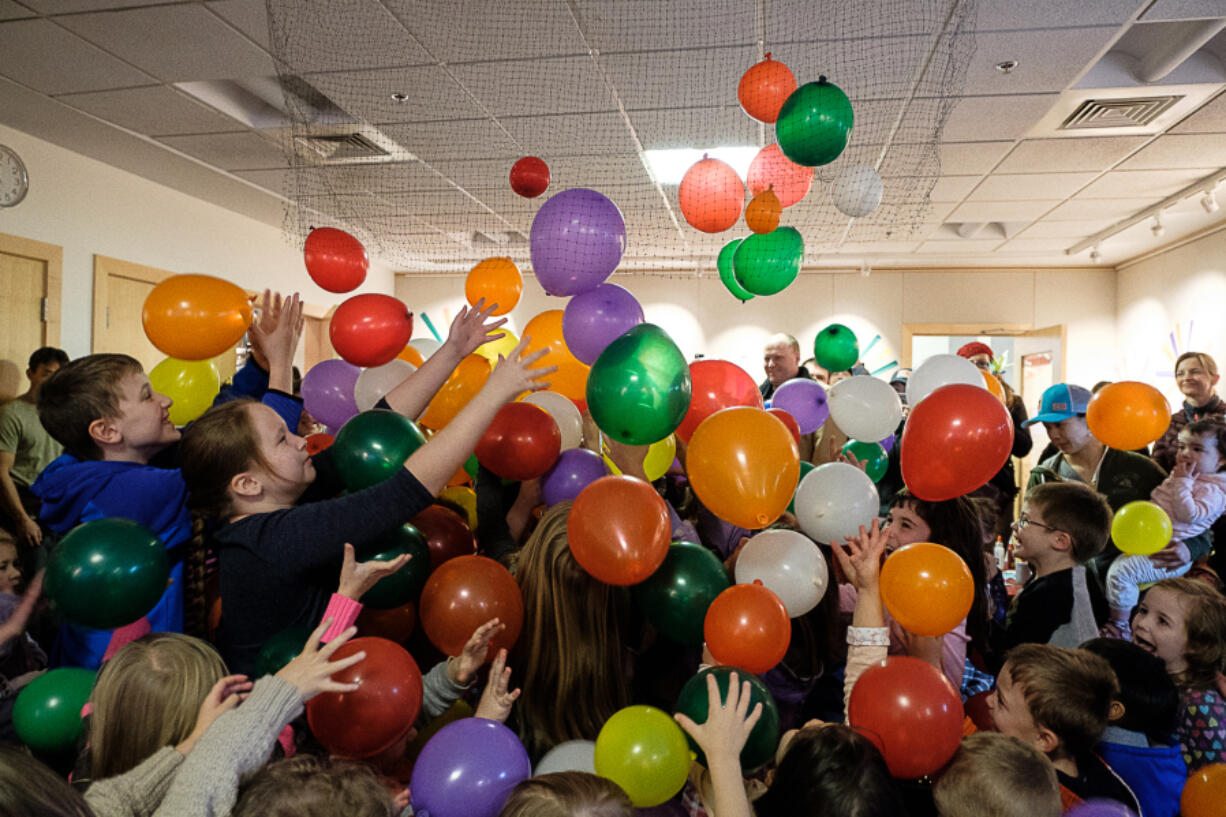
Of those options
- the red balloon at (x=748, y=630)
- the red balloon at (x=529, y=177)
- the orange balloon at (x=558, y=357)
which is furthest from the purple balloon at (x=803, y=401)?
the red balloon at (x=748, y=630)

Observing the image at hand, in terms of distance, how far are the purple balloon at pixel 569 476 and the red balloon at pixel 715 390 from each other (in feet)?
0.82

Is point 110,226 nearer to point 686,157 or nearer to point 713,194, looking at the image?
point 686,157

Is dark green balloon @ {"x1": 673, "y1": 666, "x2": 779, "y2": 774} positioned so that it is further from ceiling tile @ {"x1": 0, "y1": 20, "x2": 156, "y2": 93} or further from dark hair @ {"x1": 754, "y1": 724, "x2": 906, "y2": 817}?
ceiling tile @ {"x1": 0, "y1": 20, "x2": 156, "y2": 93}

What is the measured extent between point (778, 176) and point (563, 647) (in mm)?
1873

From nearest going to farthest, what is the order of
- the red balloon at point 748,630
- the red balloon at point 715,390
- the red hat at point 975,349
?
the red balloon at point 748,630 < the red balloon at point 715,390 < the red hat at point 975,349

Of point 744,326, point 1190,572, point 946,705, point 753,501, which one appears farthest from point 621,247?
point 744,326

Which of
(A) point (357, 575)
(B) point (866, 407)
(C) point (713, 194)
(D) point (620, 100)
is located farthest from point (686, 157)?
(A) point (357, 575)

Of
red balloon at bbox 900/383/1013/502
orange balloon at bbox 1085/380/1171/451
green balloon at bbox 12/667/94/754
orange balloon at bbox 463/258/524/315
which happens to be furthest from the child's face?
green balloon at bbox 12/667/94/754

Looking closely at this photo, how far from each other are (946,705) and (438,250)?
20.8 ft

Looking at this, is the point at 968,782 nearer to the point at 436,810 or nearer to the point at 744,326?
the point at 436,810

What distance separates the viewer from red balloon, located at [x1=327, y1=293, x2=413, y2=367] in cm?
197

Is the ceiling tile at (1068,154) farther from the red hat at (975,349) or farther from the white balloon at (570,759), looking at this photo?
the white balloon at (570,759)

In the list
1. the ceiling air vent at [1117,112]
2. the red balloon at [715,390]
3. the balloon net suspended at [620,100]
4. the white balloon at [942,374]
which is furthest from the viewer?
the ceiling air vent at [1117,112]

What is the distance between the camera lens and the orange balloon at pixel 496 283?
238 centimetres
